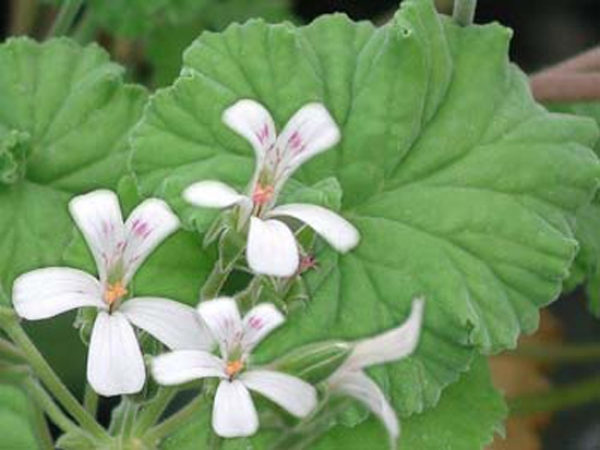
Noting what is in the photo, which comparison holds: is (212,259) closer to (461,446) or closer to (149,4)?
(461,446)

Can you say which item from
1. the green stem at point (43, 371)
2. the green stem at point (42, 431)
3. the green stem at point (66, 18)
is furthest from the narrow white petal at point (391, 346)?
the green stem at point (66, 18)

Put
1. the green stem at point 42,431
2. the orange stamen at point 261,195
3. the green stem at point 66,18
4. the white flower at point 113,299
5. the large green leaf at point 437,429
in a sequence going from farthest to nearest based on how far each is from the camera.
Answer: the green stem at point 66,18
the large green leaf at point 437,429
the green stem at point 42,431
the orange stamen at point 261,195
the white flower at point 113,299

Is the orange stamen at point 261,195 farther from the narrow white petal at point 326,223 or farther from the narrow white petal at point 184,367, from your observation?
the narrow white petal at point 184,367

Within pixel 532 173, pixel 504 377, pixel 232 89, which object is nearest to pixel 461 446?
pixel 532 173

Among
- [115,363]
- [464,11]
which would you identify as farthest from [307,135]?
[464,11]

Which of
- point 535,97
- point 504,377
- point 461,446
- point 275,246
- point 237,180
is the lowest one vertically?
point 504,377

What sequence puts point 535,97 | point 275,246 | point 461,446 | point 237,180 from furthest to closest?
point 535,97 < point 461,446 < point 237,180 < point 275,246
